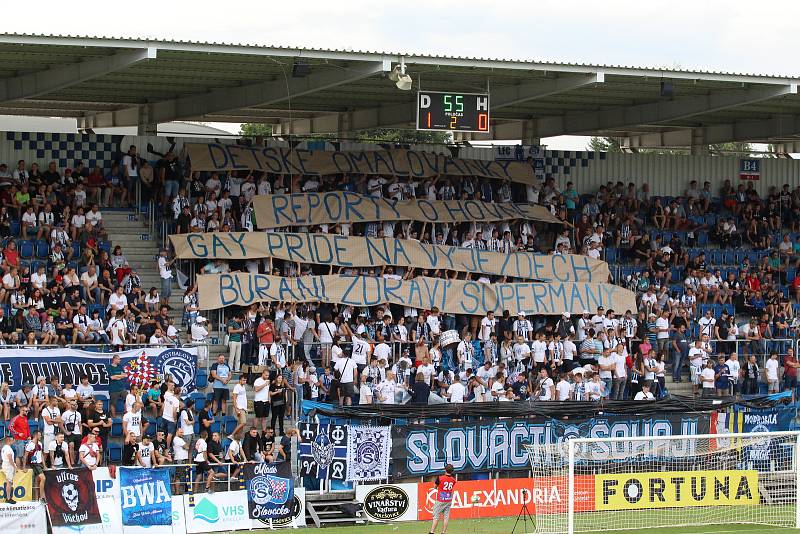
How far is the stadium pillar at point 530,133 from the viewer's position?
38.5 metres

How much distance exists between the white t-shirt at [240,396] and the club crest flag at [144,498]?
3.07 metres

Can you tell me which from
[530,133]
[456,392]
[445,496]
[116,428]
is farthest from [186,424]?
[530,133]

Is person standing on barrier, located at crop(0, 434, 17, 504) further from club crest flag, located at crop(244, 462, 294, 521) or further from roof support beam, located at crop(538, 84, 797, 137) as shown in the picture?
roof support beam, located at crop(538, 84, 797, 137)

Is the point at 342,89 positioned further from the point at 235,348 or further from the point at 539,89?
the point at 235,348

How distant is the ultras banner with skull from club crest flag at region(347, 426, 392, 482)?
3.50 m

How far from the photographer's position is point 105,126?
121 feet

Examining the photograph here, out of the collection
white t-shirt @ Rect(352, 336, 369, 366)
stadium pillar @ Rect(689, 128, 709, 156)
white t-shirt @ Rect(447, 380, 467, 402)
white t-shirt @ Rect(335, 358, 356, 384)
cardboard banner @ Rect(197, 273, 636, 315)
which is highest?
stadium pillar @ Rect(689, 128, 709, 156)

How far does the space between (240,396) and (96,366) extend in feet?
8.93

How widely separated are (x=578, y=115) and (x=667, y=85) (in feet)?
21.2

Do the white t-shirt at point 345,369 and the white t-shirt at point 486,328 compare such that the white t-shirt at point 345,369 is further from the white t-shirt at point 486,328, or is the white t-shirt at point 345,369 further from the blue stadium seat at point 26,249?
the blue stadium seat at point 26,249

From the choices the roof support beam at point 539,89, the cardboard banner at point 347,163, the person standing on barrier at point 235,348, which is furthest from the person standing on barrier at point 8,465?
the roof support beam at point 539,89

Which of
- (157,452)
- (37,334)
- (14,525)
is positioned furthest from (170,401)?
(14,525)

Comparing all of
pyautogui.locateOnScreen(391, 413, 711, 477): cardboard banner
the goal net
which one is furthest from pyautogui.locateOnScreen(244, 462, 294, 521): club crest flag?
the goal net

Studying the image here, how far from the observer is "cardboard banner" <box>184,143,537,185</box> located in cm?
3156
